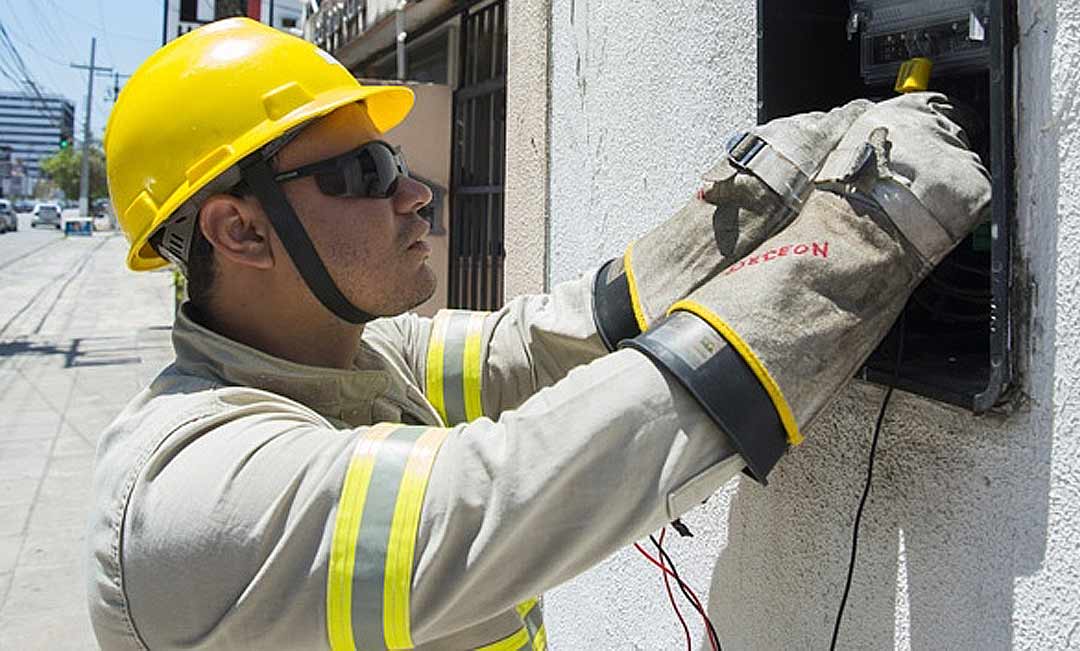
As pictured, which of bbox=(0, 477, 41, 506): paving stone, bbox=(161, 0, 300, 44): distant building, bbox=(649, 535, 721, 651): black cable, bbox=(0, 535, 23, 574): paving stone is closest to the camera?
bbox=(649, 535, 721, 651): black cable

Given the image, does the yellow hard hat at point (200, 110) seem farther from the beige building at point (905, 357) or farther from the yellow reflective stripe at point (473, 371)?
the beige building at point (905, 357)

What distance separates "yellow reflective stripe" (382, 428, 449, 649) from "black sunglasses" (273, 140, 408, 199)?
58cm

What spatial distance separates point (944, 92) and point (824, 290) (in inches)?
18.0

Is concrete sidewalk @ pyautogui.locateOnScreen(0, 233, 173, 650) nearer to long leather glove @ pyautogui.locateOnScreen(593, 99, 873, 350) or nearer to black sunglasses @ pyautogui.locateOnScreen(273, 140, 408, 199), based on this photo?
black sunglasses @ pyautogui.locateOnScreen(273, 140, 408, 199)

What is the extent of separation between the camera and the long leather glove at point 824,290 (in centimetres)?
106

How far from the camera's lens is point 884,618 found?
53.0 inches

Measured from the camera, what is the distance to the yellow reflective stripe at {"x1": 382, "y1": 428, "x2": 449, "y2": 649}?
42.0 inches

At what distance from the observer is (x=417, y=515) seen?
3.54 feet

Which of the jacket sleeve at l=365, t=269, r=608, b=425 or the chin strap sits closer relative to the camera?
the chin strap

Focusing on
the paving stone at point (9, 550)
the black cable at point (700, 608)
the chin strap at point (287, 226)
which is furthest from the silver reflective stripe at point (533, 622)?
the paving stone at point (9, 550)

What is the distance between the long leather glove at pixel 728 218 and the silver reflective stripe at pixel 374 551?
1.61 feet

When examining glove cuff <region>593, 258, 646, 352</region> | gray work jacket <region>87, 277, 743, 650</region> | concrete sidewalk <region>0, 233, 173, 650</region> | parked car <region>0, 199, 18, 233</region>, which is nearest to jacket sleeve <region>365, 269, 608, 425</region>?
glove cuff <region>593, 258, 646, 352</region>

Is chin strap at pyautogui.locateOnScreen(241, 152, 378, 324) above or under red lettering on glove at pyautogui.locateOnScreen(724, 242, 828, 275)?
above

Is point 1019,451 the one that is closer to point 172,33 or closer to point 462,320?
point 462,320
